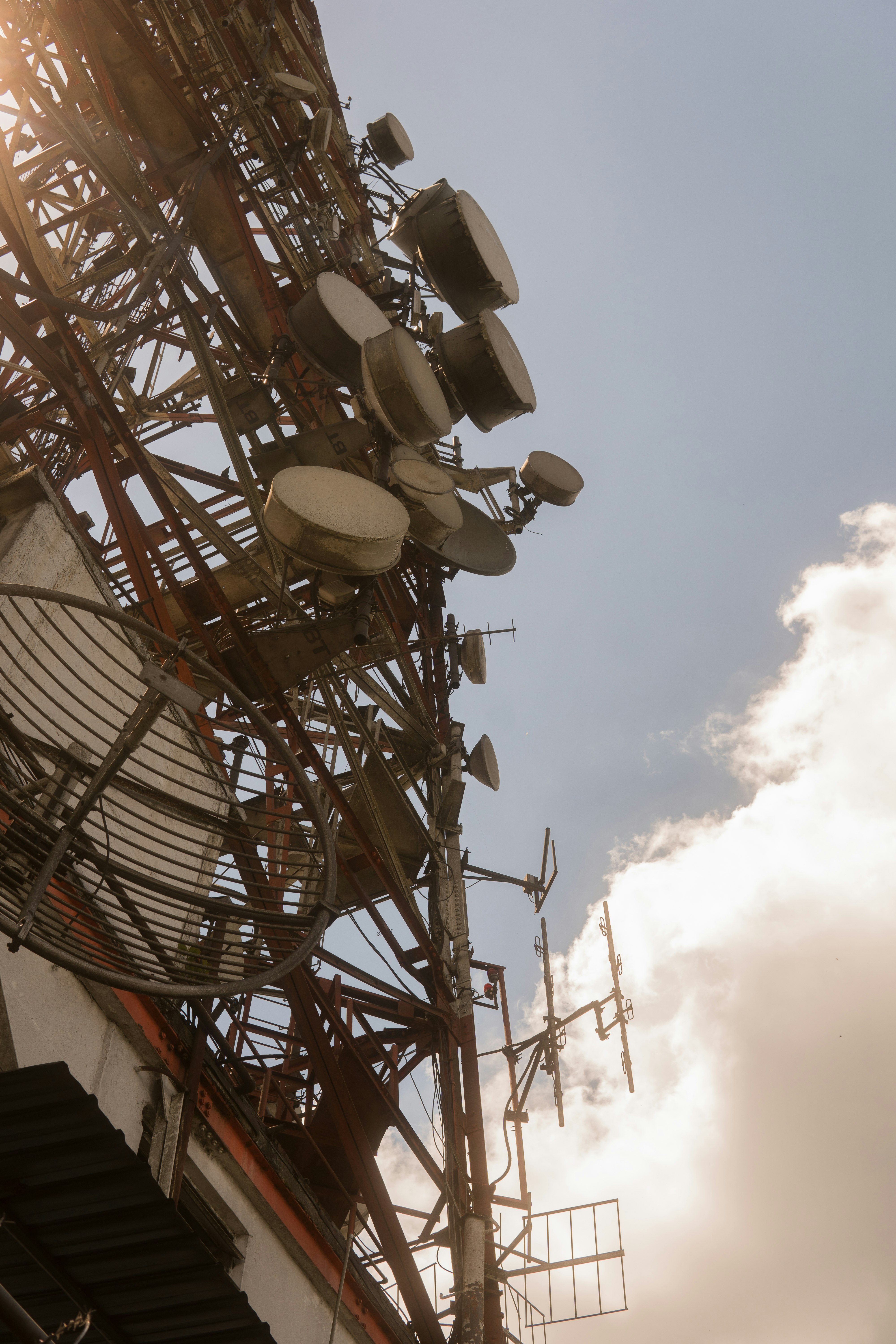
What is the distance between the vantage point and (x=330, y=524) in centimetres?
679

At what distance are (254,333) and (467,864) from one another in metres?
7.47

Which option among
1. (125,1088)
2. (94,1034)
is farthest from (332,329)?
(125,1088)

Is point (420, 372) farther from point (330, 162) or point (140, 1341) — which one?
point (330, 162)

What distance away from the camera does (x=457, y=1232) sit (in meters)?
9.85

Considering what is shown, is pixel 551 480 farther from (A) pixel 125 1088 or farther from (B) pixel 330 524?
(A) pixel 125 1088

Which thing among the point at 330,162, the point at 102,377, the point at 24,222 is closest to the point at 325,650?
the point at 102,377

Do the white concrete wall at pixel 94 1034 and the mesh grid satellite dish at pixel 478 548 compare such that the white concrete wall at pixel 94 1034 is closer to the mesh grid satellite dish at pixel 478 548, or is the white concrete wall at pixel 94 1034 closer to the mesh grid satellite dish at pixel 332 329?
the mesh grid satellite dish at pixel 332 329

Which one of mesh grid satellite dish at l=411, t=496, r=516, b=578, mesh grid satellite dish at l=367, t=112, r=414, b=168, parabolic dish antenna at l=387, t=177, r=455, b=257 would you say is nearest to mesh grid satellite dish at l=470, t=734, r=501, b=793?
mesh grid satellite dish at l=411, t=496, r=516, b=578

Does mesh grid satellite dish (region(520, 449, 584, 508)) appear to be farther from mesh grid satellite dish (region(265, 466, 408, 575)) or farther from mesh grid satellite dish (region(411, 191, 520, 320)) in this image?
mesh grid satellite dish (region(265, 466, 408, 575))

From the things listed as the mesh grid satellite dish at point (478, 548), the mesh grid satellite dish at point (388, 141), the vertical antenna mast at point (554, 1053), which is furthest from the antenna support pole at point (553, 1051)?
the mesh grid satellite dish at point (388, 141)

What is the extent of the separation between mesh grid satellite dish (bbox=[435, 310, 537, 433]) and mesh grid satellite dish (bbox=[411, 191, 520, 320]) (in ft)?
2.11

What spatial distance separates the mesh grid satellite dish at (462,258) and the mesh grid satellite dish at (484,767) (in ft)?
20.8

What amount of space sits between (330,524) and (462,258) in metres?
5.13

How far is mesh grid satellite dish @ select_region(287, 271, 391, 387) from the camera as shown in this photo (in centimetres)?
889
